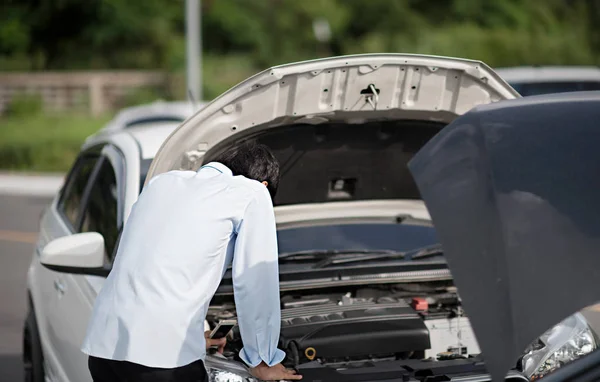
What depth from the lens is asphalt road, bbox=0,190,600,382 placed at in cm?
684

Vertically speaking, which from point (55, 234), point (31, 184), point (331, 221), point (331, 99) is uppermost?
point (31, 184)

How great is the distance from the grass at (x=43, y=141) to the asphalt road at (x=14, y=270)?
4.90 meters

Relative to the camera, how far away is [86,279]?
434 centimetres

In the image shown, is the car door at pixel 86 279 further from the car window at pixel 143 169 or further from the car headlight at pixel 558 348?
the car headlight at pixel 558 348

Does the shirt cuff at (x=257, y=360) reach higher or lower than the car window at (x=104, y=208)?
lower

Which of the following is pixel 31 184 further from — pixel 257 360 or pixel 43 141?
pixel 257 360

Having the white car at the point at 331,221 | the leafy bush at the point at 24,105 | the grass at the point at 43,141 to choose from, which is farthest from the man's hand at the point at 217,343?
the leafy bush at the point at 24,105

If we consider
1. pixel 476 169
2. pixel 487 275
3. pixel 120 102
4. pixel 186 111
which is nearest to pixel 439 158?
pixel 476 169

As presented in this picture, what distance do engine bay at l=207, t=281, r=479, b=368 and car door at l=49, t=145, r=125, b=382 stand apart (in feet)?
1.84

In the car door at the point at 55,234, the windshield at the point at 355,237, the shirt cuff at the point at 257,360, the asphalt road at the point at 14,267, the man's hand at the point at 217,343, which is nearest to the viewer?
the shirt cuff at the point at 257,360

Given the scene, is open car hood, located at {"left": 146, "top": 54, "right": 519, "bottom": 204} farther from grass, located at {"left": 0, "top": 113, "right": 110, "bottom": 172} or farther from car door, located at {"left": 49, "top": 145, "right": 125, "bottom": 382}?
grass, located at {"left": 0, "top": 113, "right": 110, "bottom": 172}

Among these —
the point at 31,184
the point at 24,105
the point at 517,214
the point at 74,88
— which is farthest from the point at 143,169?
the point at 74,88

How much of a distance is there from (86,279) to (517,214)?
99.3 inches

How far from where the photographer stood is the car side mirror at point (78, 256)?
4.12m
